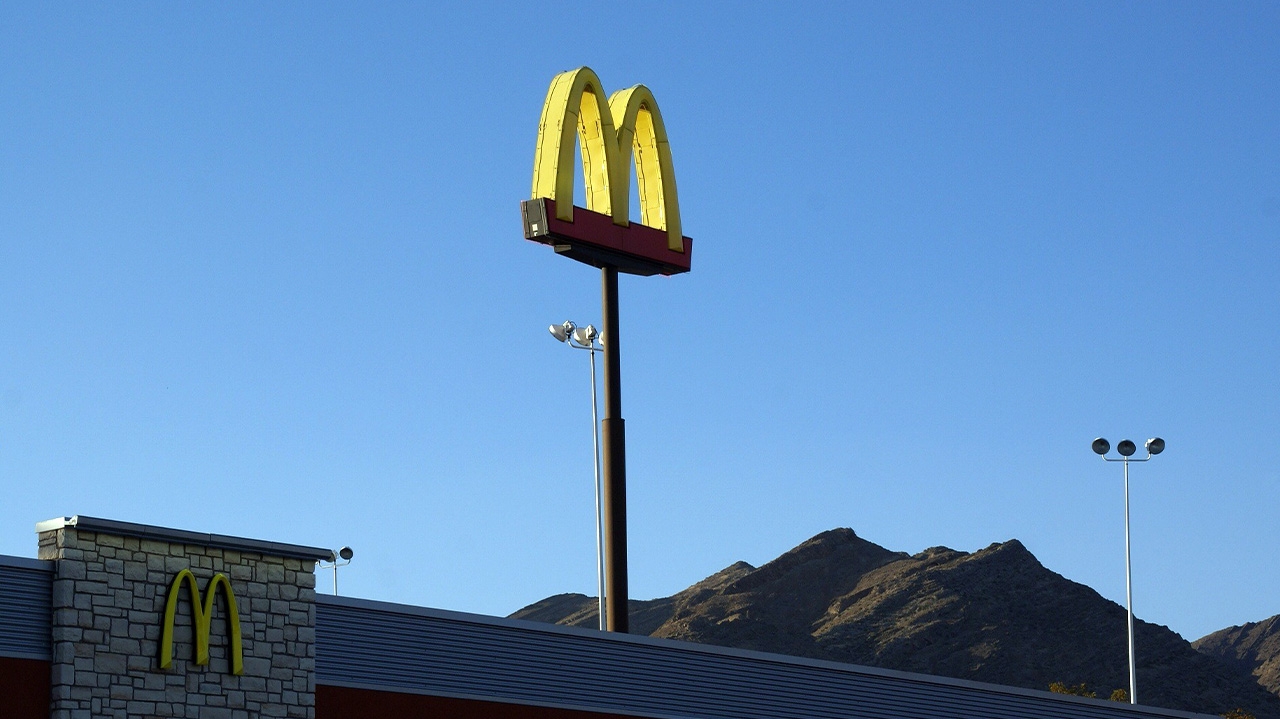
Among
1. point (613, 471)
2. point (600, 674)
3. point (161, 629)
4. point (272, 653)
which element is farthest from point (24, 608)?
point (613, 471)

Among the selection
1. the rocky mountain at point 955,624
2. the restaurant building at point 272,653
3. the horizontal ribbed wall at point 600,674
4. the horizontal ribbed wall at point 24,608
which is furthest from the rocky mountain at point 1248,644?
the horizontal ribbed wall at point 24,608

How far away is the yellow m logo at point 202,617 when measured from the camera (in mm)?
19984

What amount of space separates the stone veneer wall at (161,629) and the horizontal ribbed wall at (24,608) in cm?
13

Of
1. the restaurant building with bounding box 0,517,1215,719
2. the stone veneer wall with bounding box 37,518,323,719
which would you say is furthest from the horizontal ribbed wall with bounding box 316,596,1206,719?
the stone veneer wall with bounding box 37,518,323,719

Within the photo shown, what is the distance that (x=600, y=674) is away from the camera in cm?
2497

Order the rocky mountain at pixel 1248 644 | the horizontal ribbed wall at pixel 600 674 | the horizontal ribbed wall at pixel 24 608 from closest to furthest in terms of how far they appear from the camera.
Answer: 1. the horizontal ribbed wall at pixel 24 608
2. the horizontal ribbed wall at pixel 600 674
3. the rocky mountain at pixel 1248 644

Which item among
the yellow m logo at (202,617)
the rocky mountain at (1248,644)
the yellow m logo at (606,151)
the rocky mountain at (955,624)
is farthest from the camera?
the rocky mountain at (1248,644)

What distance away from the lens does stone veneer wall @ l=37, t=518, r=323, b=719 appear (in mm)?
19266

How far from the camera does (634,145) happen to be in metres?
31.1

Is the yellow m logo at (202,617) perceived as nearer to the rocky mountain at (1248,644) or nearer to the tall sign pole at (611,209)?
the tall sign pole at (611,209)

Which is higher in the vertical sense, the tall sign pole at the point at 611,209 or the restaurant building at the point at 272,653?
the tall sign pole at the point at 611,209

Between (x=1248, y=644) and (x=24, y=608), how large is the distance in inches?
7301

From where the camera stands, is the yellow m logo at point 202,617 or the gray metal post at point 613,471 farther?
the gray metal post at point 613,471

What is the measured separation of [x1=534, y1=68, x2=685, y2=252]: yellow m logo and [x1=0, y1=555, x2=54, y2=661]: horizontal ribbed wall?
11383mm
